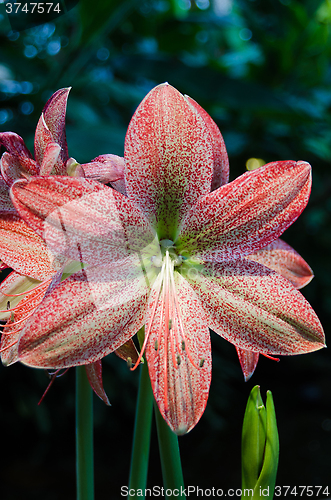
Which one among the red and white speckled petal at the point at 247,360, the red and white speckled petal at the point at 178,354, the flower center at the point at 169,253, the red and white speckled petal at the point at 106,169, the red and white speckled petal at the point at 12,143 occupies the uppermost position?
the red and white speckled petal at the point at 12,143

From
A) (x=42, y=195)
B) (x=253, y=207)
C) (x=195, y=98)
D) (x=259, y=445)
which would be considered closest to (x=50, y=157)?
(x=42, y=195)

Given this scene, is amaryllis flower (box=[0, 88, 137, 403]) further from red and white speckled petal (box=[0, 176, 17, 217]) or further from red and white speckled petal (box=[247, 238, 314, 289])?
red and white speckled petal (box=[247, 238, 314, 289])

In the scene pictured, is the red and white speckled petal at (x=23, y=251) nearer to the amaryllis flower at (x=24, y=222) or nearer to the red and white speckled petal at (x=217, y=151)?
the amaryllis flower at (x=24, y=222)

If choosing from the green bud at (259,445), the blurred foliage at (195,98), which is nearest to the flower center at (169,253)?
the green bud at (259,445)

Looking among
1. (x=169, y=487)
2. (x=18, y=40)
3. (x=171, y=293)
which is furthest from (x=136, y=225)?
(x=18, y=40)

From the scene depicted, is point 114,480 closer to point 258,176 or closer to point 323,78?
point 258,176

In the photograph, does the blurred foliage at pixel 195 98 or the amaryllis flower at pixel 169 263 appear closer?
the amaryllis flower at pixel 169 263
